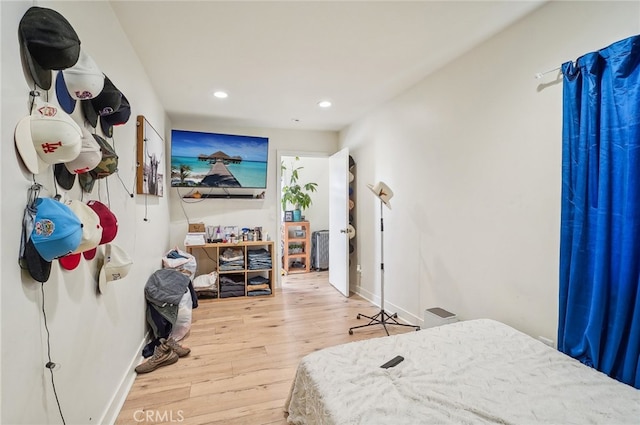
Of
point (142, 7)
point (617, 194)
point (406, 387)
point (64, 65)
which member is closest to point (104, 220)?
point (64, 65)

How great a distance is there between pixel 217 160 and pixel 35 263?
3349mm

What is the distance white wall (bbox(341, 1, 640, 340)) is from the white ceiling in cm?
23

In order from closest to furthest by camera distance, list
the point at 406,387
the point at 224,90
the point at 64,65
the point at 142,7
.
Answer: the point at 64,65, the point at 406,387, the point at 142,7, the point at 224,90

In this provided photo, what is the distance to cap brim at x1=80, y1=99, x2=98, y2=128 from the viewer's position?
4.66ft

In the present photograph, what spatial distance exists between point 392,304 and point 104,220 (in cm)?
287

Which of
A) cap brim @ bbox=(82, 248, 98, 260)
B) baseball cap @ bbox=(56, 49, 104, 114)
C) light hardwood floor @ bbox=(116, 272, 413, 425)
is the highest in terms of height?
Answer: baseball cap @ bbox=(56, 49, 104, 114)

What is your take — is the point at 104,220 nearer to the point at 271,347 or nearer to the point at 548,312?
the point at 271,347

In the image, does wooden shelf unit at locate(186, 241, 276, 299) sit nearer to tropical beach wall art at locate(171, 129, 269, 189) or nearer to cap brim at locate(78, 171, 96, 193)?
tropical beach wall art at locate(171, 129, 269, 189)

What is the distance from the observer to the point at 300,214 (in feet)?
19.1

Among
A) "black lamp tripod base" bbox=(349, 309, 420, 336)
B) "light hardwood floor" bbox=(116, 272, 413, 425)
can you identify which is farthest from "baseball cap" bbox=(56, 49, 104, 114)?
"black lamp tripod base" bbox=(349, 309, 420, 336)

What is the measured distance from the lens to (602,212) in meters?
1.49

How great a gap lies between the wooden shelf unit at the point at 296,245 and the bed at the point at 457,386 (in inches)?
155

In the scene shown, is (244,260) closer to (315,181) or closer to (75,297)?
(315,181)

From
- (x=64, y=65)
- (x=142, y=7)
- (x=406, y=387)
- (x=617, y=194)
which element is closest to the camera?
(x=64, y=65)
